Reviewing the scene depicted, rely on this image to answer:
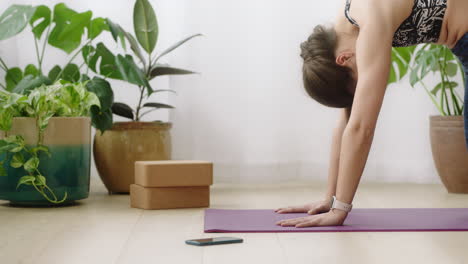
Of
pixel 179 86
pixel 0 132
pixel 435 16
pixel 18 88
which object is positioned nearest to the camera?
pixel 435 16

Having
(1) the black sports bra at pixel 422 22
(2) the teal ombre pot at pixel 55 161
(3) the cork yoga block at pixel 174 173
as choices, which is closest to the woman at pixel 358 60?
(1) the black sports bra at pixel 422 22

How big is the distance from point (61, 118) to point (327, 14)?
4.93 feet

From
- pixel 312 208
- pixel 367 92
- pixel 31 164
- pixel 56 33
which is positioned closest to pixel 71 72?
pixel 56 33

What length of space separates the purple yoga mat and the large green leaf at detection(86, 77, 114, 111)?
69 centimetres

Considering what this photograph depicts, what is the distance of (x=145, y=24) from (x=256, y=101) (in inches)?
27.7

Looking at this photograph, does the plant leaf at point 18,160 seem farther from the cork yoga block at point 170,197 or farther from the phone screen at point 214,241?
the phone screen at point 214,241

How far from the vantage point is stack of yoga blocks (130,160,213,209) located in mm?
2236

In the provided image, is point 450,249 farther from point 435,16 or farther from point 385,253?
point 435,16

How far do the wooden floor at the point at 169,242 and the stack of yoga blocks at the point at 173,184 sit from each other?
6cm

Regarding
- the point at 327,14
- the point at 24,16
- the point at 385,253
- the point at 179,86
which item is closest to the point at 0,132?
the point at 24,16

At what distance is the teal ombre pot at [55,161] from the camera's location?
7.45ft

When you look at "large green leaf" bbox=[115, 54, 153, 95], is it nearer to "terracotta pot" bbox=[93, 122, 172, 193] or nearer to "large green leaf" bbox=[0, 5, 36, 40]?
"terracotta pot" bbox=[93, 122, 172, 193]

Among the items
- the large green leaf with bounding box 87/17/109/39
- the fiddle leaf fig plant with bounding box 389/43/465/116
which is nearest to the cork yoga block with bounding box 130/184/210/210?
the large green leaf with bounding box 87/17/109/39

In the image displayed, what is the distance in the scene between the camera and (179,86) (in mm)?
3203
